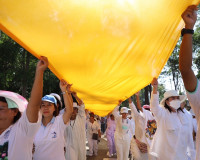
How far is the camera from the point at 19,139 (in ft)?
7.09

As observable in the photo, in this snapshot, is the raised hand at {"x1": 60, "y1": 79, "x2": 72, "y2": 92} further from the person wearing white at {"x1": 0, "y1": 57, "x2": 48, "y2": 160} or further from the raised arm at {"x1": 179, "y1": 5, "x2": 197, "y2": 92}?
the raised arm at {"x1": 179, "y1": 5, "x2": 197, "y2": 92}

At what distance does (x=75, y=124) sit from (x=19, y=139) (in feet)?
14.2

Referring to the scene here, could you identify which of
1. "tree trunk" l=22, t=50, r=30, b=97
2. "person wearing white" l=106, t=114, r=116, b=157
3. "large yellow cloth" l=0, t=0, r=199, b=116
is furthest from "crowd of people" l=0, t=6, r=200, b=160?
"tree trunk" l=22, t=50, r=30, b=97

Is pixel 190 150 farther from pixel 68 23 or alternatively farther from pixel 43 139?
pixel 68 23

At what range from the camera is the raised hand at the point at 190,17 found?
1833 mm

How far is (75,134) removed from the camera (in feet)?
20.8

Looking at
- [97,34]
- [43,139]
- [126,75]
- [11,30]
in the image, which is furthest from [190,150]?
[11,30]

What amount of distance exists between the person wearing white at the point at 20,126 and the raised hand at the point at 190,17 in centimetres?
140

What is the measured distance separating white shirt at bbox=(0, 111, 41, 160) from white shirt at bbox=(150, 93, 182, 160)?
268 centimetres

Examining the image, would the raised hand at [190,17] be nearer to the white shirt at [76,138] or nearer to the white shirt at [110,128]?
the white shirt at [76,138]

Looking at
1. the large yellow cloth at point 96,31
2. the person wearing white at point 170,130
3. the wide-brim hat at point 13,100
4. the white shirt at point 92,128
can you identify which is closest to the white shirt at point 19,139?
the wide-brim hat at point 13,100

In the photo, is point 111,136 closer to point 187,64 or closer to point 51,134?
point 51,134

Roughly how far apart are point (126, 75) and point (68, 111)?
1.18 meters

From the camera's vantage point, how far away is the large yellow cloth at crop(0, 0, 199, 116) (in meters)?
2.34
